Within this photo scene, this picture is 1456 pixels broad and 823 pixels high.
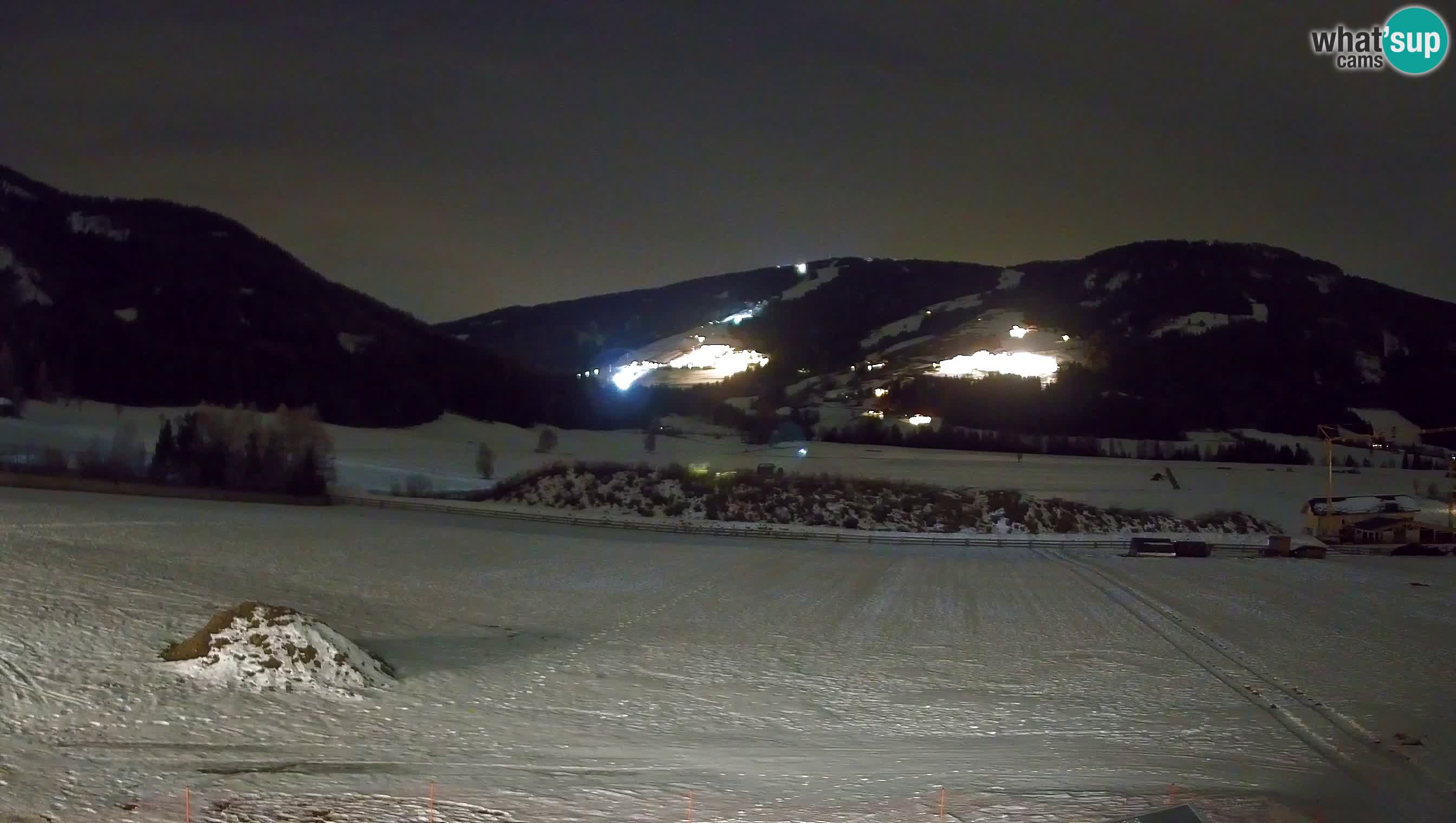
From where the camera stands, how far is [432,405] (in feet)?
385

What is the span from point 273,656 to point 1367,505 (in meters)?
53.1

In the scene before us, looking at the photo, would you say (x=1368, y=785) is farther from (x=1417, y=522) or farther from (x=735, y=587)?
(x=1417, y=522)

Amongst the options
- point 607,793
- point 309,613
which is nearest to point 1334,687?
point 607,793

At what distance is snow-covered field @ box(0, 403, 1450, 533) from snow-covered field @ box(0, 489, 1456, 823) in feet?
107

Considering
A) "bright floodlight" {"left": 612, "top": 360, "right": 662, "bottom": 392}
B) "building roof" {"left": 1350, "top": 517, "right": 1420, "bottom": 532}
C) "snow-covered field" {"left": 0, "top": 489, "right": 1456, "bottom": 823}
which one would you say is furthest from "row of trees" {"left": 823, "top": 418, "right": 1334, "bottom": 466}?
"snow-covered field" {"left": 0, "top": 489, "right": 1456, "bottom": 823}

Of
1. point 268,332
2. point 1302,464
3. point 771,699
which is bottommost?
point 771,699

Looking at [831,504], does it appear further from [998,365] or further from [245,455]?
[998,365]

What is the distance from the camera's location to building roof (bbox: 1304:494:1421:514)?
50.8 meters

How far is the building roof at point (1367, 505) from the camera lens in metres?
50.8

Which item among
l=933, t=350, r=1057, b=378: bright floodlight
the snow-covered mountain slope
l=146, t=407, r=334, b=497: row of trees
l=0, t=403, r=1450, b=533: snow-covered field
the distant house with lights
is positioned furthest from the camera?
l=933, t=350, r=1057, b=378: bright floodlight

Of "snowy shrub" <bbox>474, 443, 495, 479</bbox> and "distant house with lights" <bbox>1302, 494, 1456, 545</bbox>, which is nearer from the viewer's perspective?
"distant house with lights" <bbox>1302, 494, 1456, 545</bbox>

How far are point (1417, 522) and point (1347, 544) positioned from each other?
4272mm

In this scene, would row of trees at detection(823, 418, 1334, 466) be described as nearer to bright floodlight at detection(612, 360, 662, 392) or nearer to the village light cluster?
bright floodlight at detection(612, 360, 662, 392)

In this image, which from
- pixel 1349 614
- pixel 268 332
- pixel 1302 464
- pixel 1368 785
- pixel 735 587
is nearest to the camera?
pixel 1368 785
